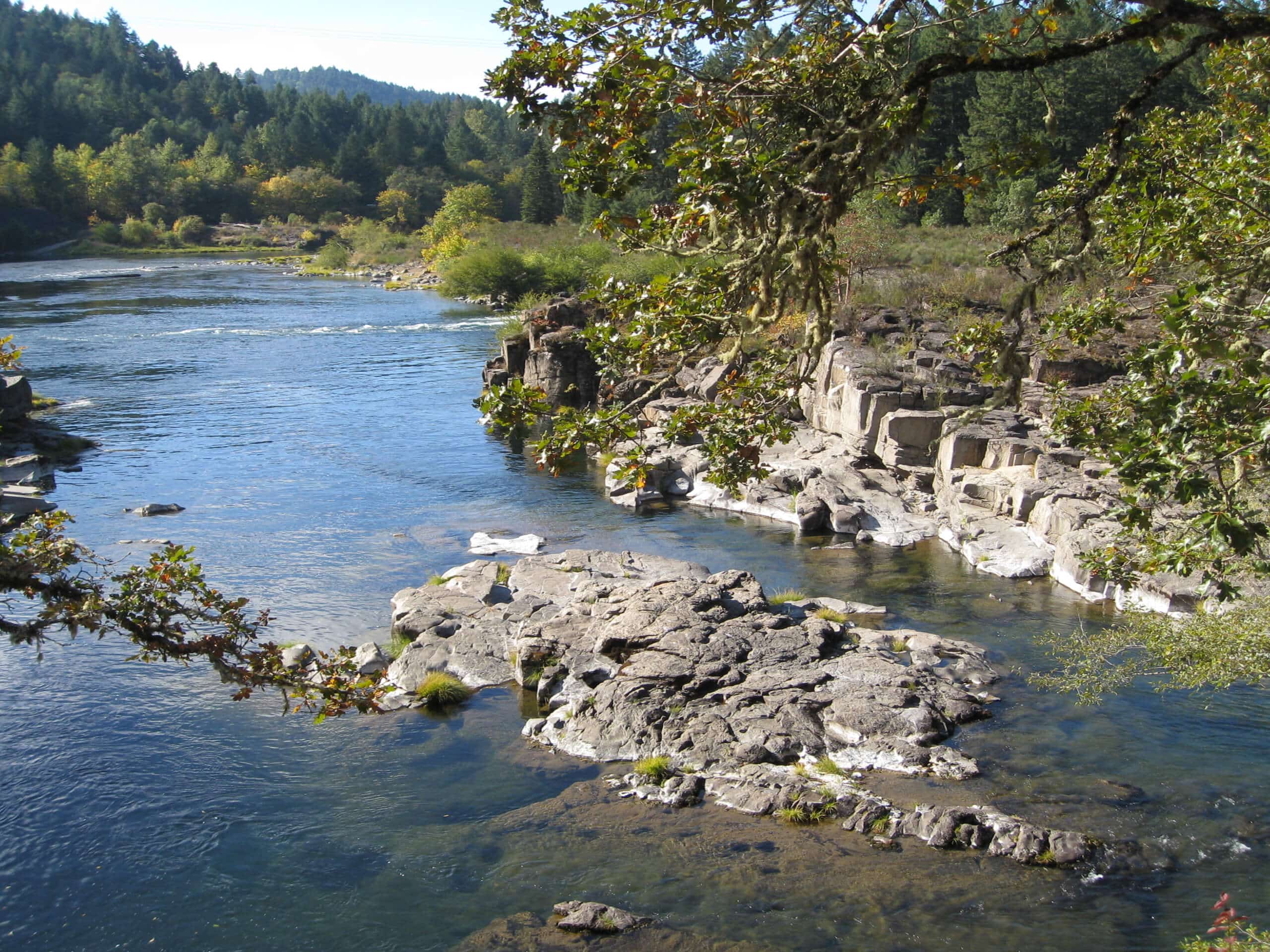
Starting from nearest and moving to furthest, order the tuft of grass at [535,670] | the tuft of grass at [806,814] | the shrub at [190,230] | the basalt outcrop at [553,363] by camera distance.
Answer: the tuft of grass at [806,814], the tuft of grass at [535,670], the basalt outcrop at [553,363], the shrub at [190,230]

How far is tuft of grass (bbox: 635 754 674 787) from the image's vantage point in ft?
41.2

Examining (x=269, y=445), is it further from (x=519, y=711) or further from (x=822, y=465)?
(x=519, y=711)

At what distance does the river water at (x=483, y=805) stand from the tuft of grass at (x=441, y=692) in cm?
33

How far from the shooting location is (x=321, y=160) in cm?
14888

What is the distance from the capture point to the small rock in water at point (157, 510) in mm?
24469

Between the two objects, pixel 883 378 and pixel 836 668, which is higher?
pixel 883 378

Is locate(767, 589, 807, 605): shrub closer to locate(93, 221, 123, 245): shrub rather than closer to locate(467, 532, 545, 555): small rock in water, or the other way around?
locate(467, 532, 545, 555): small rock in water

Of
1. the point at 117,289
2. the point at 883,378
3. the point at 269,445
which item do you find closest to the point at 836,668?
the point at 883,378

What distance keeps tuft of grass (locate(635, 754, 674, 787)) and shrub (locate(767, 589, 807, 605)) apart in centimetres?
485

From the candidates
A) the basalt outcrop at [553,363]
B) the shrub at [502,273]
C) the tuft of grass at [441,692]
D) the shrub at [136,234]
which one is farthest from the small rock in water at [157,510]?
the shrub at [136,234]

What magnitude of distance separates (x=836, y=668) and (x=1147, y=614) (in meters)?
4.56

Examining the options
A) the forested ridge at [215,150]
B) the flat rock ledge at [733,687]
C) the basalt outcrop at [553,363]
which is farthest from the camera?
the forested ridge at [215,150]

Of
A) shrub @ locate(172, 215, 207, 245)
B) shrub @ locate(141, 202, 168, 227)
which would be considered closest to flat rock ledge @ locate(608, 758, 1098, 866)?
shrub @ locate(172, 215, 207, 245)

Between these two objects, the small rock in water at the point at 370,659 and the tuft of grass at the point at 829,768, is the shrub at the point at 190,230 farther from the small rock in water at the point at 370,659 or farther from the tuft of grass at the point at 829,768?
the tuft of grass at the point at 829,768
